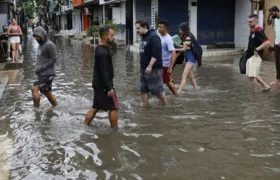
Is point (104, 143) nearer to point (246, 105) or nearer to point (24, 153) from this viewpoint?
point (24, 153)

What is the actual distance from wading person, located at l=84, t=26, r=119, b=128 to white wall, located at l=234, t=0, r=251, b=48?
15.3m

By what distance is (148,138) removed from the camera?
591 cm

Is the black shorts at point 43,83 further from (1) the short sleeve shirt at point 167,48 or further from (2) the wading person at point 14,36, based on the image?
(2) the wading person at point 14,36

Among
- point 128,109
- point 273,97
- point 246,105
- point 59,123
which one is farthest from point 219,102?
point 59,123

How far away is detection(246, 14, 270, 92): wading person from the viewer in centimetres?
866

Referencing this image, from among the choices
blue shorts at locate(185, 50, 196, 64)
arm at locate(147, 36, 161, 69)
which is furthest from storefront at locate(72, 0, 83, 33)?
arm at locate(147, 36, 161, 69)

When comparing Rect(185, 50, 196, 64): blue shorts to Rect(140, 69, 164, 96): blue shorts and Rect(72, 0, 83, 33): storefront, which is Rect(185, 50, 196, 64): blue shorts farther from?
Rect(72, 0, 83, 33): storefront

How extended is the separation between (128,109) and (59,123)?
4.84 ft

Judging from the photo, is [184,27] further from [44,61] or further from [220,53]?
[220,53]

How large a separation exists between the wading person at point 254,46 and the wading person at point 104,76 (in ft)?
12.9

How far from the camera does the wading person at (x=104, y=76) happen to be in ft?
19.3

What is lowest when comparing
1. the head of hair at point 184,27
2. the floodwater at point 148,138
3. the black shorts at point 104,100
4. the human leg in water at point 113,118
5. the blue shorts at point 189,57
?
the floodwater at point 148,138

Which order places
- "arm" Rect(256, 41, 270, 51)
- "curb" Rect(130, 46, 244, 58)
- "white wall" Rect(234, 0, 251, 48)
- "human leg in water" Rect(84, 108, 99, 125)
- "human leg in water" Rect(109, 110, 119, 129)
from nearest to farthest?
"human leg in water" Rect(109, 110, 119, 129) → "human leg in water" Rect(84, 108, 99, 125) → "arm" Rect(256, 41, 270, 51) → "curb" Rect(130, 46, 244, 58) → "white wall" Rect(234, 0, 251, 48)

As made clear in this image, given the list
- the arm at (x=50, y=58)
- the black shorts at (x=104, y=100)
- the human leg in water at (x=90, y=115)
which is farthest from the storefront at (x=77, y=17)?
the black shorts at (x=104, y=100)
